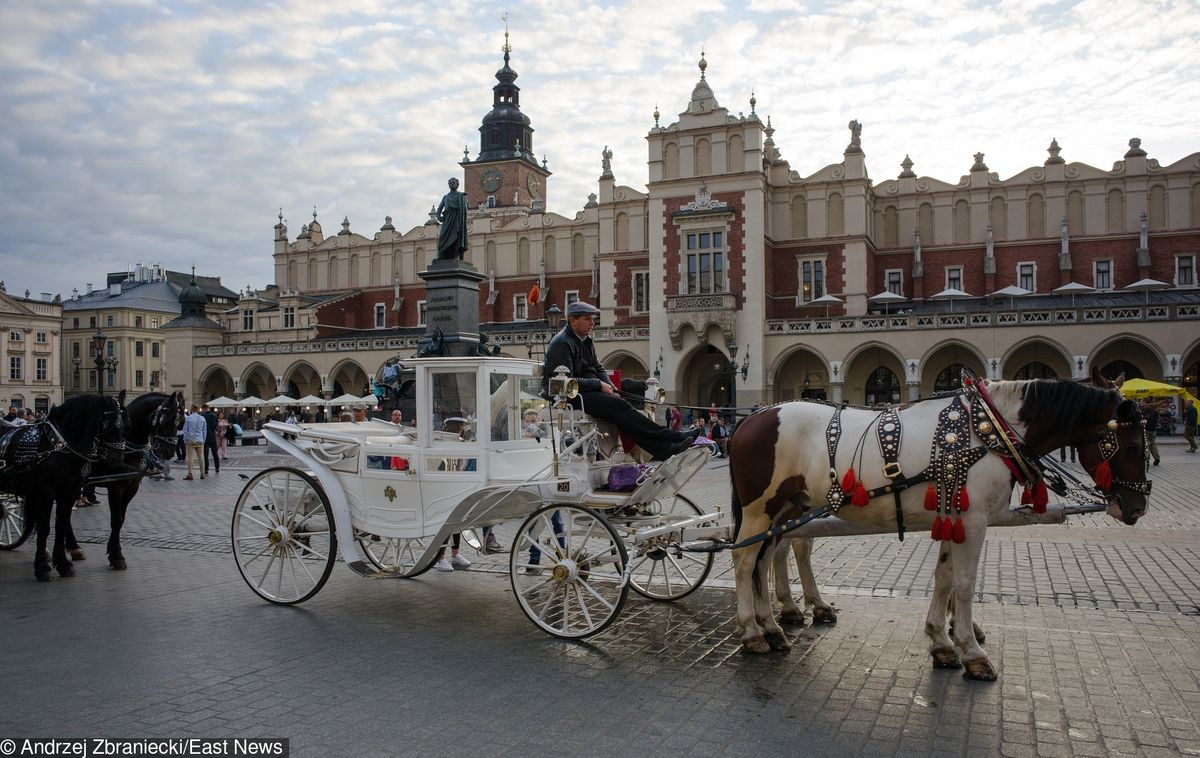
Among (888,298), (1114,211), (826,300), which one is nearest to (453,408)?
(826,300)

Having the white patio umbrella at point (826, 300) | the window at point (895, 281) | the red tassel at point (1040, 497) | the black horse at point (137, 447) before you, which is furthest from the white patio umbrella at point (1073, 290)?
the black horse at point (137, 447)

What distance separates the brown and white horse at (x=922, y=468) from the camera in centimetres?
534

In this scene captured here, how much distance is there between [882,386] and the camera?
124 ft

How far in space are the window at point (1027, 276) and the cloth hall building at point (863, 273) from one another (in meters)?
0.06

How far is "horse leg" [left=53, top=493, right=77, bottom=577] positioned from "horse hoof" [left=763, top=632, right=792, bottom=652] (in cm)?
688

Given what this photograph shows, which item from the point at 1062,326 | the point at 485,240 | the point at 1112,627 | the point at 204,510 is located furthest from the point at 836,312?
the point at 1112,627

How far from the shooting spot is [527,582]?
6.56 metres

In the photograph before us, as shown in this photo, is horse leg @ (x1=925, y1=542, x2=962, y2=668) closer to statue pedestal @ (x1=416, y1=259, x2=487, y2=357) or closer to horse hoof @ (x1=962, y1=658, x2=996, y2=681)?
horse hoof @ (x1=962, y1=658, x2=996, y2=681)

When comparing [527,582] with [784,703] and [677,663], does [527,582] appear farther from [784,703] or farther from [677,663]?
[784,703]

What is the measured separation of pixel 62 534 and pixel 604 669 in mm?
6290

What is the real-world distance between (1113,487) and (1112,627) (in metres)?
1.59

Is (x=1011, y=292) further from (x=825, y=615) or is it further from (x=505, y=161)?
(x=505, y=161)

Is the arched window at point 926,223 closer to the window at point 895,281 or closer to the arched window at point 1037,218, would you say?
the window at point 895,281

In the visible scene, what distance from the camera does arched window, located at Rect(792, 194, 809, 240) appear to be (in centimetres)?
3928
